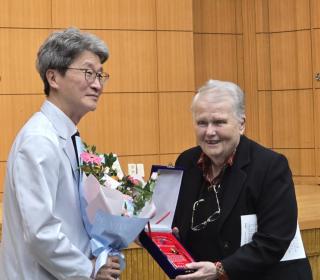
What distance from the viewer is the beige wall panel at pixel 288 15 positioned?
8.88m

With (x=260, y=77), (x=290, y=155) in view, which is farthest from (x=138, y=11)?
(x=290, y=155)

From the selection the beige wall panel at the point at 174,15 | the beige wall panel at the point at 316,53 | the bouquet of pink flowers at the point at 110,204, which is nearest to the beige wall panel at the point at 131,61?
the beige wall panel at the point at 174,15

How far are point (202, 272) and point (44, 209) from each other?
1.85 feet

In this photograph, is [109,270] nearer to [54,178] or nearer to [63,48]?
[54,178]

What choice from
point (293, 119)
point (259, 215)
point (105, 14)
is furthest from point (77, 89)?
point (293, 119)

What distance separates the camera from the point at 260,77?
9.30 meters

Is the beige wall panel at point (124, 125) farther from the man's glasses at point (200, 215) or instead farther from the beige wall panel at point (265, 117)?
the man's glasses at point (200, 215)

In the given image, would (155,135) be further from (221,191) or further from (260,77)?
(221,191)

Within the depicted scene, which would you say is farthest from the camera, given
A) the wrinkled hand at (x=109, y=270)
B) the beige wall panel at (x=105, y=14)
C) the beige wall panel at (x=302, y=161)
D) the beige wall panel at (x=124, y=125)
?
the beige wall panel at (x=302, y=161)

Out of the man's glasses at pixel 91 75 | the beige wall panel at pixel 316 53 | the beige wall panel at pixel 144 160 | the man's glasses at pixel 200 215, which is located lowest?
the beige wall panel at pixel 144 160

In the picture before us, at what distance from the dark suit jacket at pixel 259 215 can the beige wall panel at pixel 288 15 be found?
6.81 meters

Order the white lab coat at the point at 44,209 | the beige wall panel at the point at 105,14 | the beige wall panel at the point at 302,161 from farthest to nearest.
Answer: the beige wall panel at the point at 302,161 → the beige wall panel at the point at 105,14 → the white lab coat at the point at 44,209

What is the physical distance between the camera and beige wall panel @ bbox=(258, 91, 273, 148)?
30.5 feet

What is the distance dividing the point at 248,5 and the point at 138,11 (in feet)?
6.30
